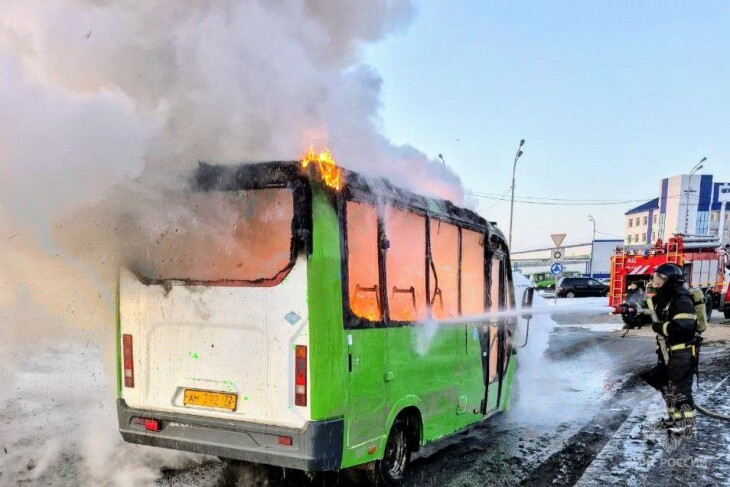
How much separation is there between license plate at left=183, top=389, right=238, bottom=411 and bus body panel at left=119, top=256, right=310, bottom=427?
29 millimetres

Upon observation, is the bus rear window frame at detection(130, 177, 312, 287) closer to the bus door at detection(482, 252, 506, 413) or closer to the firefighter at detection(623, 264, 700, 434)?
the bus door at detection(482, 252, 506, 413)

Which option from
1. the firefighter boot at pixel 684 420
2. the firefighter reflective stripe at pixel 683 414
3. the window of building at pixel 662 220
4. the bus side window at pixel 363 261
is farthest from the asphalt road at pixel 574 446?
the window of building at pixel 662 220

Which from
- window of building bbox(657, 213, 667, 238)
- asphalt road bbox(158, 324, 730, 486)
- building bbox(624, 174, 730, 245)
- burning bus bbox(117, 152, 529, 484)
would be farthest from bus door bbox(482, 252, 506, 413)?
window of building bbox(657, 213, 667, 238)

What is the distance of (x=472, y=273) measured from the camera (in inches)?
219

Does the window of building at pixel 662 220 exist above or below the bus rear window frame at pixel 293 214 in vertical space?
below

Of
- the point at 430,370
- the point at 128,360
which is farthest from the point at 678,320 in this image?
the point at 128,360

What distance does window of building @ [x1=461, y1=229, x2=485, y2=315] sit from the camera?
211 inches

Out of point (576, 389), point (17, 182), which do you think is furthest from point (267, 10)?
point (576, 389)

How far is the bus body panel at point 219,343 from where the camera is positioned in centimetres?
358

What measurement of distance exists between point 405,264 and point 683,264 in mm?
15248

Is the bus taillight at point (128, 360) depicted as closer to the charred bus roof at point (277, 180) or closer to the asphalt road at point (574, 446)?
the asphalt road at point (574, 446)

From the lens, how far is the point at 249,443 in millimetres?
3713

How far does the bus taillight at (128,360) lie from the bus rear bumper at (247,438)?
219mm

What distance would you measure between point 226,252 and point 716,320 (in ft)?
62.3
